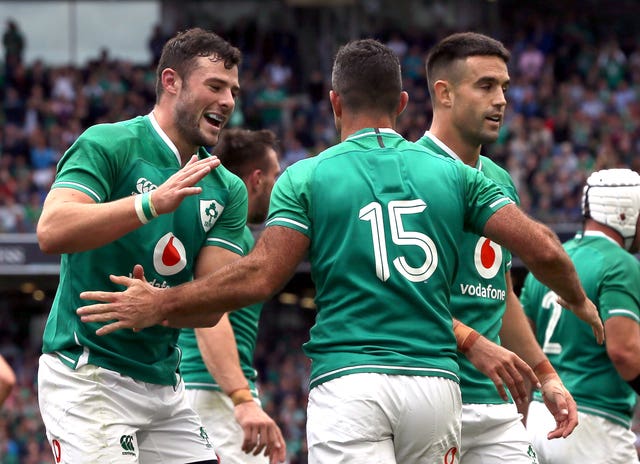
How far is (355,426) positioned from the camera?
4426mm

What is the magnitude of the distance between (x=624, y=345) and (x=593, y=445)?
59 cm

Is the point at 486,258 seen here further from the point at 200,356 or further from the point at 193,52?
the point at 200,356

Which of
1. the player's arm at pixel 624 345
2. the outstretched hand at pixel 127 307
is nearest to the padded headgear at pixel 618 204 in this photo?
the player's arm at pixel 624 345

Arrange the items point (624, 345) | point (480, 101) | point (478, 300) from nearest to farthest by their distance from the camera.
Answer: point (478, 300) < point (480, 101) < point (624, 345)

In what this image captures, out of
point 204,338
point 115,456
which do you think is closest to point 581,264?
point 204,338

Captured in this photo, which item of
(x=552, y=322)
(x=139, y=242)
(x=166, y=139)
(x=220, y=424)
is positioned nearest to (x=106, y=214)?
(x=139, y=242)

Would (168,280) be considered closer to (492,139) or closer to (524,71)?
(492,139)

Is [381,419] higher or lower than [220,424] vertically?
higher

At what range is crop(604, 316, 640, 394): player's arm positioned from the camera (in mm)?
6133

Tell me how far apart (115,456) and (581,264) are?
8.90ft

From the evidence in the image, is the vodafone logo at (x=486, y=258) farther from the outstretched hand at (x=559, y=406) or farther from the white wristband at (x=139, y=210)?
the white wristband at (x=139, y=210)

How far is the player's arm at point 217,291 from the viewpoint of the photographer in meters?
4.53

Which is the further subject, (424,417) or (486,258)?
(486,258)

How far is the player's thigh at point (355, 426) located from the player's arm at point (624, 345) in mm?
2060
